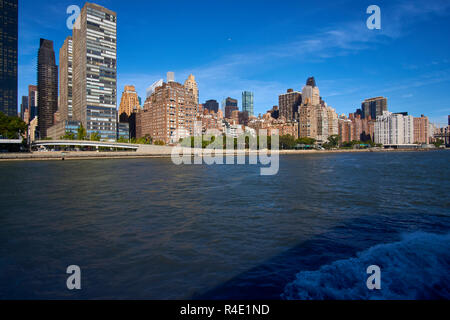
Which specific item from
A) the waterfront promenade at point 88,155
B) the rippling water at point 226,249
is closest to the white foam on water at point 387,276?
the rippling water at point 226,249

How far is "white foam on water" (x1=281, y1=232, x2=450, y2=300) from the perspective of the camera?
741 cm

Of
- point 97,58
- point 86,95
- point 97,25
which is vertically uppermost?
point 97,25

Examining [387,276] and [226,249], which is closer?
[387,276]

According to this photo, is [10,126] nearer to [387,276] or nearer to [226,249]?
[226,249]

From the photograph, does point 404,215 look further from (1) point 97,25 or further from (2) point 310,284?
(1) point 97,25

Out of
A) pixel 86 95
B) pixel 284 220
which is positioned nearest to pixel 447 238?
pixel 284 220

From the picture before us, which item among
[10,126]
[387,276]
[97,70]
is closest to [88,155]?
[10,126]

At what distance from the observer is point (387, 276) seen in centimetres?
841

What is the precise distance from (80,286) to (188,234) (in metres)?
5.31

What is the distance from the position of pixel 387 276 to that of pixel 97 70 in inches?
7486

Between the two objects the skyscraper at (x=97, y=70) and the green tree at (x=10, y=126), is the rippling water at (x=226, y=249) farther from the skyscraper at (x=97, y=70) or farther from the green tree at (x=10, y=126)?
the skyscraper at (x=97, y=70)

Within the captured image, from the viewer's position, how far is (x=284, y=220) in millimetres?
14914

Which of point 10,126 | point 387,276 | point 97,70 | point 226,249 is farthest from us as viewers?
point 97,70
